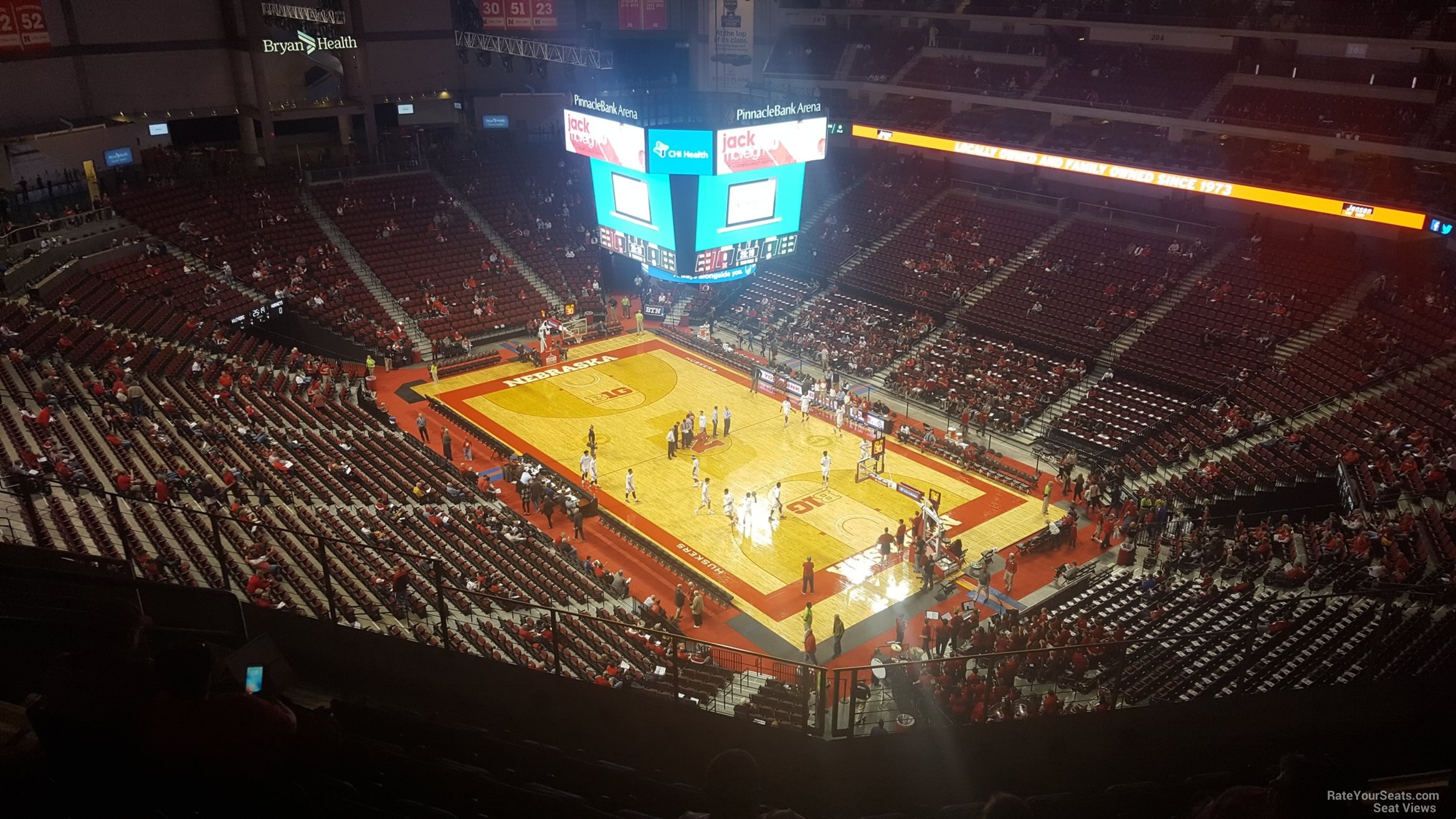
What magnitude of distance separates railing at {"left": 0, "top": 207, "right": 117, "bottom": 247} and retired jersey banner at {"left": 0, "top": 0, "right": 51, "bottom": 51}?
19.2 feet

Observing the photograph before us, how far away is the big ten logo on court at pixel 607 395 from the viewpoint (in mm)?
33344

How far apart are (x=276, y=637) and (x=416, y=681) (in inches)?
63.2

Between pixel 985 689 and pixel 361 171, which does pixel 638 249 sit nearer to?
pixel 985 689

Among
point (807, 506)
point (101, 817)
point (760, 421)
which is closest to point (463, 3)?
point (760, 421)

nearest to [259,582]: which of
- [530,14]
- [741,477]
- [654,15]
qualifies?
[741,477]

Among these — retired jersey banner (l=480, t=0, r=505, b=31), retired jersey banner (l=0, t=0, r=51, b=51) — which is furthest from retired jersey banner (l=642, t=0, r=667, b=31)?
retired jersey banner (l=0, t=0, r=51, b=51)

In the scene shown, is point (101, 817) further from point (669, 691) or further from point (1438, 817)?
point (669, 691)

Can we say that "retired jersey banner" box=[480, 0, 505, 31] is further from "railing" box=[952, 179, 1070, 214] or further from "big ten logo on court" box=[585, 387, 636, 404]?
"railing" box=[952, 179, 1070, 214]

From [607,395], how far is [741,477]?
26.2ft

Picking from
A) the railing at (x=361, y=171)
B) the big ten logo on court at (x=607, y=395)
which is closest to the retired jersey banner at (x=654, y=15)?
the railing at (x=361, y=171)

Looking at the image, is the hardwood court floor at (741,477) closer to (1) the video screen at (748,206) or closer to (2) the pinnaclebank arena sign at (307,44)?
(1) the video screen at (748,206)

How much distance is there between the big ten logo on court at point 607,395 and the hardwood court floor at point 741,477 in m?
0.04

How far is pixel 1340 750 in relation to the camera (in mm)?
7586

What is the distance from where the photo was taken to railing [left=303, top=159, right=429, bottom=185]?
41.7 m
